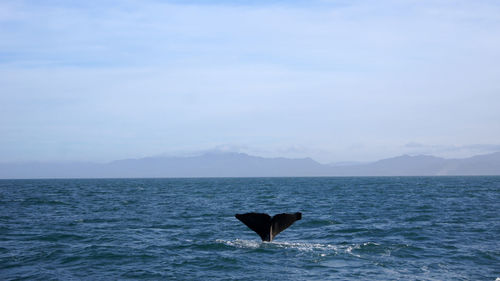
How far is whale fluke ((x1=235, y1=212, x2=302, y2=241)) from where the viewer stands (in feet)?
64.0

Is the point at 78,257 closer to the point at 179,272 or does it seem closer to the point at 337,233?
the point at 179,272

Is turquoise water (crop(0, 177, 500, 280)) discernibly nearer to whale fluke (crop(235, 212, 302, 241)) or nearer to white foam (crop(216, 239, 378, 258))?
white foam (crop(216, 239, 378, 258))

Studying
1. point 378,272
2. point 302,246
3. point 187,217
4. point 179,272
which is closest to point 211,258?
point 179,272

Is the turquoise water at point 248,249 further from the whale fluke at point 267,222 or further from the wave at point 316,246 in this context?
the whale fluke at point 267,222

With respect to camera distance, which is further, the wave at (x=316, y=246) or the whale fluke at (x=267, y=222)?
the wave at (x=316, y=246)

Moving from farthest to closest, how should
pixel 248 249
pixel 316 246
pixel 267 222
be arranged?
pixel 316 246
pixel 248 249
pixel 267 222

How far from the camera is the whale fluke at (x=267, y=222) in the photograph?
64.0 ft

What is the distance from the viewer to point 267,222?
67.8 feet

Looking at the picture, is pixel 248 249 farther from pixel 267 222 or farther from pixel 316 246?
pixel 316 246

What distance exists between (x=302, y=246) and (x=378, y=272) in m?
5.68

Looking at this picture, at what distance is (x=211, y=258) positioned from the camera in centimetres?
1936

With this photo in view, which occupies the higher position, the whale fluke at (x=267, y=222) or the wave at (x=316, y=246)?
the whale fluke at (x=267, y=222)

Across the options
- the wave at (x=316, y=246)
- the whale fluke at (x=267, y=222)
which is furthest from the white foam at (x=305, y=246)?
the whale fluke at (x=267, y=222)

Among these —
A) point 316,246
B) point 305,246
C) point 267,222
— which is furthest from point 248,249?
point 316,246
